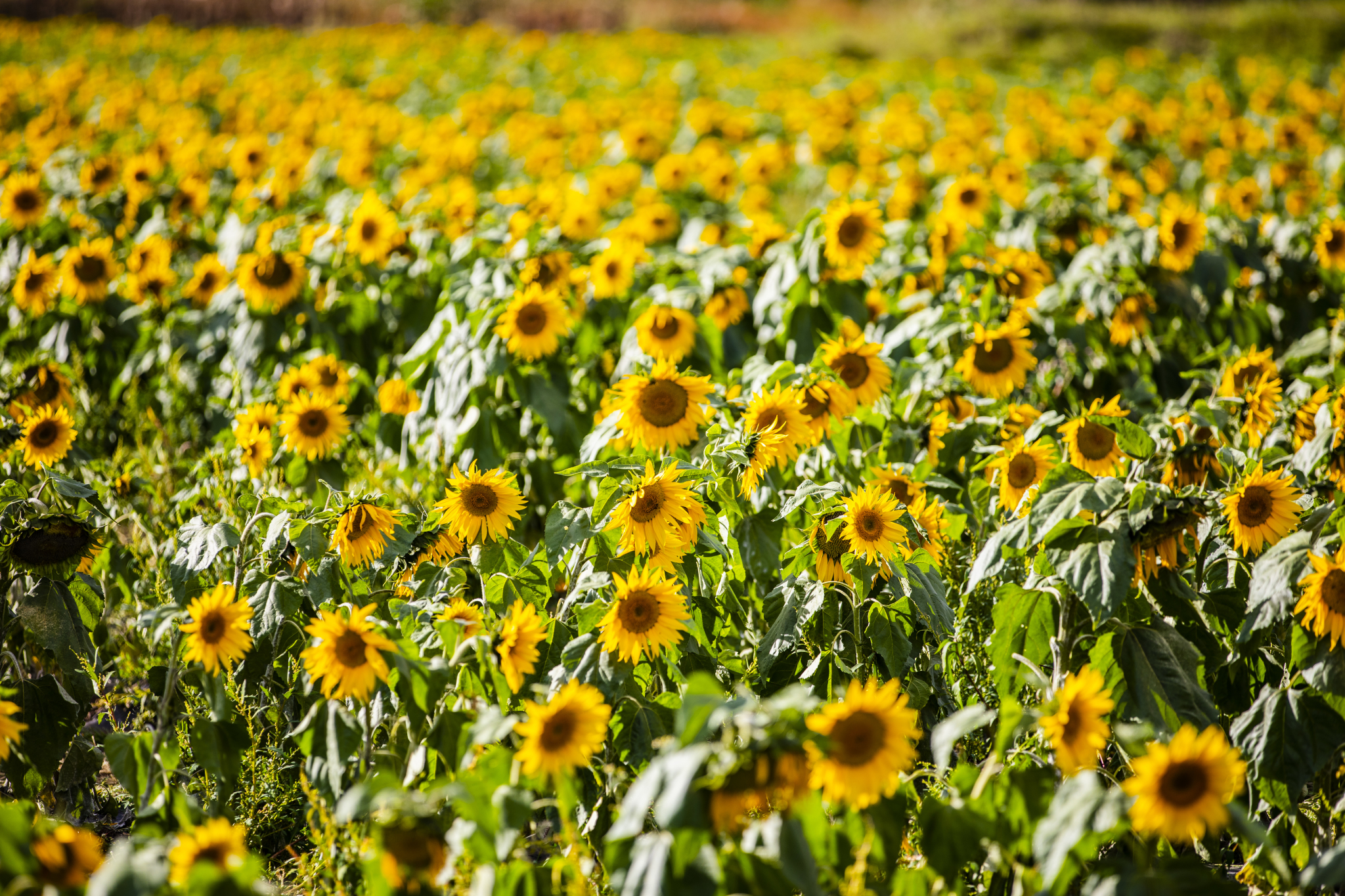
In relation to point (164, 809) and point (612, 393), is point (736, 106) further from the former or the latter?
point (164, 809)

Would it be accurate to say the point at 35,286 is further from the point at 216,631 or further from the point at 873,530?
the point at 873,530

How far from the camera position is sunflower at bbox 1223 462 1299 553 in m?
2.00

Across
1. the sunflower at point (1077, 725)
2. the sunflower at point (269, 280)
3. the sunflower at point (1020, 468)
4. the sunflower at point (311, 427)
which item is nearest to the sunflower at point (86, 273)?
the sunflower at point (269, 280)

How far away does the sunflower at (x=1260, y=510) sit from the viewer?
6.57ft

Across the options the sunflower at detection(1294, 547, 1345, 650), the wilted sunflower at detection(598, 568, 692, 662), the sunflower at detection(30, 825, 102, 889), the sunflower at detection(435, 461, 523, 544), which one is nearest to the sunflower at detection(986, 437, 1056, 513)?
the sunflower at detection(1294, 547, 1345, 650)

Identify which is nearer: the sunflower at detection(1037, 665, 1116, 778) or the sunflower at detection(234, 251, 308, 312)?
the sunflower at detection(1037, 665, 1116, 778)

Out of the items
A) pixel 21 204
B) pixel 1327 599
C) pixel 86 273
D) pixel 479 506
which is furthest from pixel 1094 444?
pixel 21 204

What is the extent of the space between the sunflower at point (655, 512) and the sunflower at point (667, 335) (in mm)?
1011

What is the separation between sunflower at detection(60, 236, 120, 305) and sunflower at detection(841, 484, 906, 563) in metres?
3.21

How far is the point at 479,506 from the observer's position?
2170 mm

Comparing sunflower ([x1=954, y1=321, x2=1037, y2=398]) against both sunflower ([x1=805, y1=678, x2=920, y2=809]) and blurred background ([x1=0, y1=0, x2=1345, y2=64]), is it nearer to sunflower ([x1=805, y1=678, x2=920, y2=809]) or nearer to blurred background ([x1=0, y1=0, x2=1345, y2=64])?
sunflower ([x1=805, y1=678, x2=920, y2=809])

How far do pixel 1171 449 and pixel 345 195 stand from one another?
372 cm

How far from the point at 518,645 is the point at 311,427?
1251 millimetres

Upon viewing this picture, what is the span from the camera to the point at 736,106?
29.1 ft
